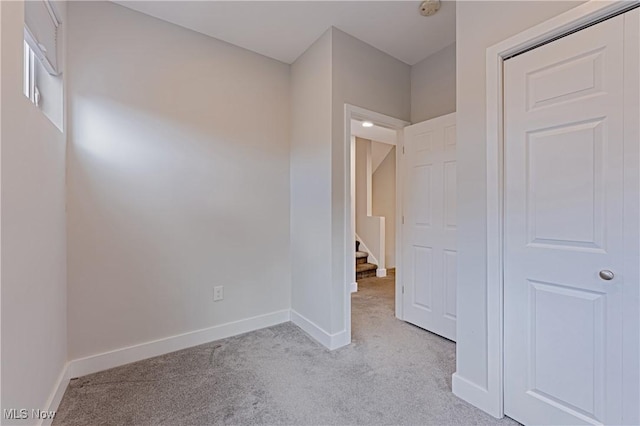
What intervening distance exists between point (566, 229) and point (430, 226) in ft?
4.36

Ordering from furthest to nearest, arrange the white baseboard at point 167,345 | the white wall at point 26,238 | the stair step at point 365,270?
the stair step at point 365,270 < the white baseboard at point 167,345 < the white wall at point 26,238

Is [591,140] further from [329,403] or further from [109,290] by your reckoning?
[109,290]

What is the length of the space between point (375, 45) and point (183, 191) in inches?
83.4

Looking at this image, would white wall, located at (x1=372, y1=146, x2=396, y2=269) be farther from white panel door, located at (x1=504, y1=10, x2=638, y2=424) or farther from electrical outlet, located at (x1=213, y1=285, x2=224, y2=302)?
white panel door, located at (x1=504, y1=10, x2=638, y2=424)

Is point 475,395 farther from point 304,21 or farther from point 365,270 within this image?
point 365,270

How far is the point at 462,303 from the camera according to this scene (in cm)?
170

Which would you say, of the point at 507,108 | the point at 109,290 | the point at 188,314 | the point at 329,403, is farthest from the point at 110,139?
the point at 507,108

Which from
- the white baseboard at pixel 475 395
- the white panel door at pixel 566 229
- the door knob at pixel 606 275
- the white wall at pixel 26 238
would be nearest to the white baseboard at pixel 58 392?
the white wall at pixel 26 238

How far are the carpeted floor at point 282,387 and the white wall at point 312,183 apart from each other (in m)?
0.41

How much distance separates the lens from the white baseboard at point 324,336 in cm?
231

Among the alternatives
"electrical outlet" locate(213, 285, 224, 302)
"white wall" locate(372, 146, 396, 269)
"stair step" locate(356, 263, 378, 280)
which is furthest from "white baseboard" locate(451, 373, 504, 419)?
"white wall" locate(372, 146, 396, 269)

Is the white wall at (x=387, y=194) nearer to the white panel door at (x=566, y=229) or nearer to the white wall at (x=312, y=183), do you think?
the white wall at (x=312, y=183)

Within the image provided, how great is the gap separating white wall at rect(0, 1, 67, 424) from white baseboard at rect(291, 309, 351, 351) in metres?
1.71

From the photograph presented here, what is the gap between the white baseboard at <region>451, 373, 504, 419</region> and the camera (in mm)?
1549
